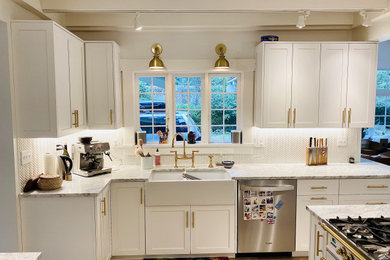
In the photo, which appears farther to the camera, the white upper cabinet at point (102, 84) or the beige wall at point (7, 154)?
the white upper cabinet at point (102, 84)

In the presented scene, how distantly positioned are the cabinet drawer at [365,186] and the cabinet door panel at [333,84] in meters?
0.68

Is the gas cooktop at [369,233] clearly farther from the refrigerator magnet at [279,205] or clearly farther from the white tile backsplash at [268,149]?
the white tile backsplash at [268,149]

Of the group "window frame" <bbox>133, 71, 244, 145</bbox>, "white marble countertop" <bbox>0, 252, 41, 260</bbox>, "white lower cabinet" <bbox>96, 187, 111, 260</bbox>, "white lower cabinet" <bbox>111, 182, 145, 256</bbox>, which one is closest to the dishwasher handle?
"window frame" <bbox>133, 71, 244, 145</bbox>

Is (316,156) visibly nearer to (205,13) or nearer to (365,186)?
(365,186)

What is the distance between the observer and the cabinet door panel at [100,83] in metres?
3.35

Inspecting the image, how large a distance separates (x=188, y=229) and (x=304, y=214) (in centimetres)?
125

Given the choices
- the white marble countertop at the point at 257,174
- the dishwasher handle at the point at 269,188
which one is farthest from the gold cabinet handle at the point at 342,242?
the white marble countertop at the point at 257,174

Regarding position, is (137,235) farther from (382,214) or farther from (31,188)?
(382,214)

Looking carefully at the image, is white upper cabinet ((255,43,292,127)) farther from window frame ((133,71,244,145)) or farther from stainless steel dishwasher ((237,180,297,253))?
stainless steel dishwasher ((237,180,297,253))

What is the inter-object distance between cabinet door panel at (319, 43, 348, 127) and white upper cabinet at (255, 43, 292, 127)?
1.30ft

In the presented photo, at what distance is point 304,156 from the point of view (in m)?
3.84

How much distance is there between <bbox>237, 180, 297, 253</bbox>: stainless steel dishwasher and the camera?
318 centimetres

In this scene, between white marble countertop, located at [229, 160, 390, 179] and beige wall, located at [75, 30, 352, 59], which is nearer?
white marble countertop, located at [229, 160, 390, 179]

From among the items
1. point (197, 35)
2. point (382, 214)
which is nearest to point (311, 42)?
point (197, 35)
